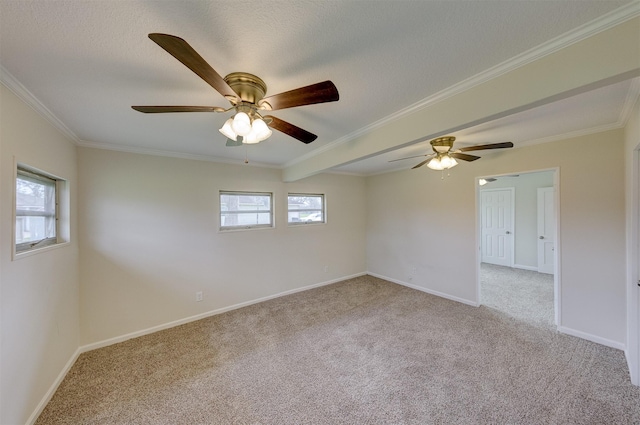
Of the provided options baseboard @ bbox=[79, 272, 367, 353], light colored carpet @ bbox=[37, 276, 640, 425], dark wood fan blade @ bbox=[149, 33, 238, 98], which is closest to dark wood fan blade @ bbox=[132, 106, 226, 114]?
dark wood fan blade @ bbox=[149, 33, 238, 98]

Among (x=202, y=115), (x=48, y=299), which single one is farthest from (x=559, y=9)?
(x=48, y=299)

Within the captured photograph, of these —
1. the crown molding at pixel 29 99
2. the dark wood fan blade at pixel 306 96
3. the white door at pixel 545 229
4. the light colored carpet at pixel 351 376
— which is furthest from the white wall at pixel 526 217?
the crown molding at pixel 29 99

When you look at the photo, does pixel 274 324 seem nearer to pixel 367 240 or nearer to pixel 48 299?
pixel 48 299

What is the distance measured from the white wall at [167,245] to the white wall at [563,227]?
81.2 inches

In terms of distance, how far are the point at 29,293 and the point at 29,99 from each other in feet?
4.51

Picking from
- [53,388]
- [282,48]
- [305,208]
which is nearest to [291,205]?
[305,208]

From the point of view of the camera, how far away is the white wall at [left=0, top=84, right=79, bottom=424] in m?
1.42

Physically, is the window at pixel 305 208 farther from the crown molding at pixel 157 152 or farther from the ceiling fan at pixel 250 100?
the ceiling fan at pixel 250 100

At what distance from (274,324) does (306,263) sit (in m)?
1.44

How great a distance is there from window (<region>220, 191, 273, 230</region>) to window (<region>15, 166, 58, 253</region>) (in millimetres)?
1674

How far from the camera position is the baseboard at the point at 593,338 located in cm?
237

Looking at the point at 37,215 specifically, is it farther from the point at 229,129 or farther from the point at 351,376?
the point at 351,376

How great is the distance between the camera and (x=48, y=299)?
1930mm

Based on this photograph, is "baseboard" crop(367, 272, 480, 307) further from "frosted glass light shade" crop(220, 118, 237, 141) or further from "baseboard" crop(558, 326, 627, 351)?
"frosted glass light shade" crop(220, 118, 237, 141)
